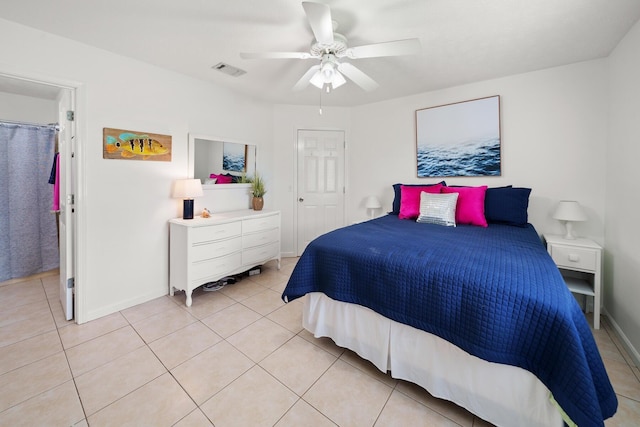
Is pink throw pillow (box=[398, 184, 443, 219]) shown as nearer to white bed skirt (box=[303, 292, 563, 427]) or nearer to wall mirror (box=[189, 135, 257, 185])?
white bed skirt (box=[303, 292, 563, 427])

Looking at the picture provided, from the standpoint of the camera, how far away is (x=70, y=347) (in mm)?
1897

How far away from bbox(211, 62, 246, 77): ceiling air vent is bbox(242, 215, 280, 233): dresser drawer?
62.5 inches

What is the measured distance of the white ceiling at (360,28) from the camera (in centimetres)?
172

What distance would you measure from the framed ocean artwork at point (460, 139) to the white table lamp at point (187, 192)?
271cm

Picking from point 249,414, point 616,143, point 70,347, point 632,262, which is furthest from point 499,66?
point 70,347

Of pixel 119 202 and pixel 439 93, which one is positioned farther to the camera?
pixel 439 93

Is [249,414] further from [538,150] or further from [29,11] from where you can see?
[538,150]

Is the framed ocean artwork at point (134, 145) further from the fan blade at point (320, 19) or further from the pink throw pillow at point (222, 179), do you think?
the fan blade at point (320, 19)

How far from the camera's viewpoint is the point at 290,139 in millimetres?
3982

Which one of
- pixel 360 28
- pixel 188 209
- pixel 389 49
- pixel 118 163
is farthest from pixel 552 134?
pixel 118 163

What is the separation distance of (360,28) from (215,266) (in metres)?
2.48

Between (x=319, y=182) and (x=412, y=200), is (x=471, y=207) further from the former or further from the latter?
(x=319, y=182)

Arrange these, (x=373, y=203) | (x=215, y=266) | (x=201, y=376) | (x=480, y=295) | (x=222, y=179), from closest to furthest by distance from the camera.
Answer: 1. (x=480, y=295)
2. (x=201, y=376)
3. (x=215, y=266)
4. (x=222, y=179)
5. (x=373, y=203)

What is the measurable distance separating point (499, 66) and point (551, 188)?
1.34 m
